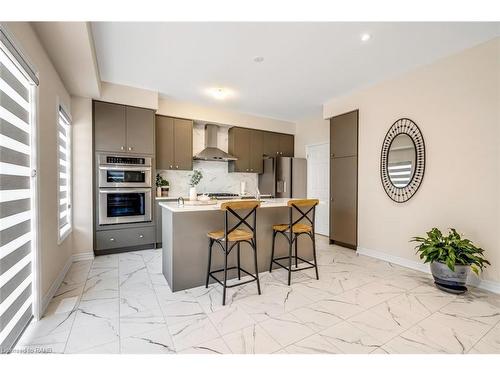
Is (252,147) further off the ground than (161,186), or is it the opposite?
(252,147)

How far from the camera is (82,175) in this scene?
3.66 m

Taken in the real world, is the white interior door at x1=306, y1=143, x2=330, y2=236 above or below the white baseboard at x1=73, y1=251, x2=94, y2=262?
above

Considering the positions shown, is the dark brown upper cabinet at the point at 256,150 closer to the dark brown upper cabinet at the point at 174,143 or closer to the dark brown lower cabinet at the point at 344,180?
the dark brown upper cabinet at the point at 174,143

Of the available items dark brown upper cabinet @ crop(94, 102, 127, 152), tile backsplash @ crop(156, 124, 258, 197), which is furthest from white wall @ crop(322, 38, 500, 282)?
dark brown upper cabinet @ crop(94, 102, 127, 152)

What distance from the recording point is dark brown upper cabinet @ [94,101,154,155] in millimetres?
3775

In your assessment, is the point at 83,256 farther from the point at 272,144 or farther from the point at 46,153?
the point at 272,144

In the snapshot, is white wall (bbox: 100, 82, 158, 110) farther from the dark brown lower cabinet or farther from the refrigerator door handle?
the dark brown lower cabinet

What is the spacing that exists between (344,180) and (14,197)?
4363 mm

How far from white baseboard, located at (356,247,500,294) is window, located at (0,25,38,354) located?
14.2 feet

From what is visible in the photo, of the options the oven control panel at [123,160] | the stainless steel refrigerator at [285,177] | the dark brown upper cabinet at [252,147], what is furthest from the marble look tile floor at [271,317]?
the dark brown upper cabinet at [252,147]

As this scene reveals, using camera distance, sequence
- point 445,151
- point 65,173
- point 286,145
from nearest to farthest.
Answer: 1. point 445,151
2. point 65,173
3. point 286,145

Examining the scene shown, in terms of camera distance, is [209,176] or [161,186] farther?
→ [209,176]

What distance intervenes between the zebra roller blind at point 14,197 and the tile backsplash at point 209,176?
2815 millimetres

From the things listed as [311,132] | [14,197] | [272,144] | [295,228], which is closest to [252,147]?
[272,144]
